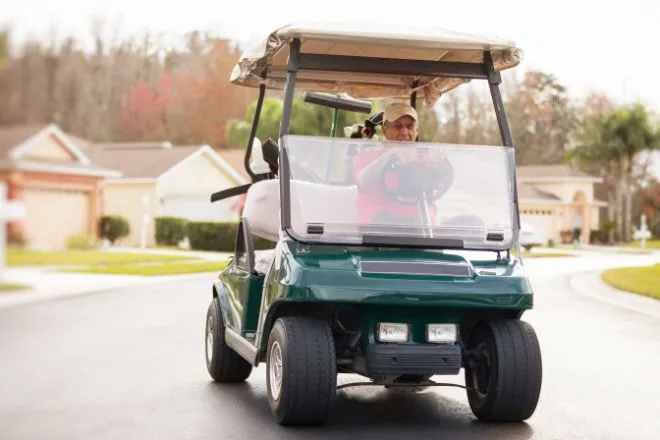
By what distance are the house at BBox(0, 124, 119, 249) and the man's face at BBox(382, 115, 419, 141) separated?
170 inches

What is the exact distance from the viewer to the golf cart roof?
20.7ft

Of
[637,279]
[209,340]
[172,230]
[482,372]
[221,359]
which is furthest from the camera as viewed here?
[172,230]

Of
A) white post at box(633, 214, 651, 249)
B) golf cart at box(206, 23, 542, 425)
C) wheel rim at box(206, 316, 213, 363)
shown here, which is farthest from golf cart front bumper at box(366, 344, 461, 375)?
white post at box(633, 214, 651, 249)

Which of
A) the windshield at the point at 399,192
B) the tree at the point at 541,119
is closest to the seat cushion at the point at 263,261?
the windshield at the point at 399,192

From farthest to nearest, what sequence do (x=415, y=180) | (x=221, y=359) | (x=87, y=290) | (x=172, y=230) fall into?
(x=172, y=230)
(x=221, y=359)
(x=415, y=180)
(x=87, y=290)

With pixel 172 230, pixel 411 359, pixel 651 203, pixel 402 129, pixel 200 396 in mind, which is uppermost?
pixel 651 203

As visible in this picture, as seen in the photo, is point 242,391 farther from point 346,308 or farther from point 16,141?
point 16,141

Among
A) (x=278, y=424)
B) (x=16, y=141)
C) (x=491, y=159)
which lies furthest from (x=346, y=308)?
(x=16, y=141)

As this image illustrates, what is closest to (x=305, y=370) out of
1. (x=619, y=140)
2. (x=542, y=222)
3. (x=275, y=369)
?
(x=275, y=369)

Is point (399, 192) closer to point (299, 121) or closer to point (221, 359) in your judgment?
point (221, 359)

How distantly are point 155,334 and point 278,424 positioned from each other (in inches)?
226

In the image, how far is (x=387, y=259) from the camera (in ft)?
19.2

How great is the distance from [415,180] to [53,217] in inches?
169

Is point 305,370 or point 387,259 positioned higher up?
point 387,259
